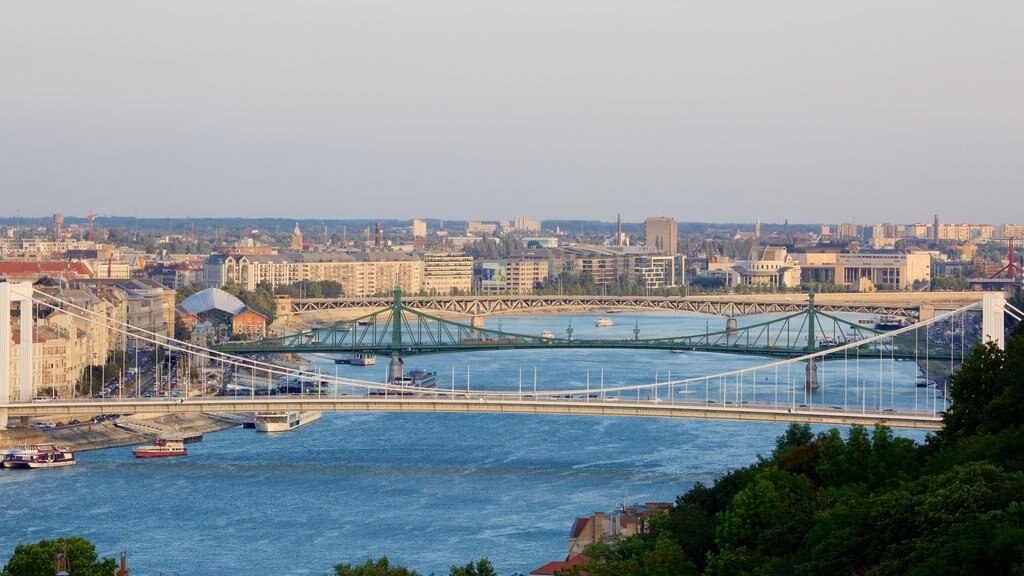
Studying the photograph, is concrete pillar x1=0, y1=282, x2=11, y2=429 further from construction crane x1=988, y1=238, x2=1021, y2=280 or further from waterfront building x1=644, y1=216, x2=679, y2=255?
waterfront building x1=644, y1=216, x2=679, y2=255

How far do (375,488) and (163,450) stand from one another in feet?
10.6

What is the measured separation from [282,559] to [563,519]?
232cm

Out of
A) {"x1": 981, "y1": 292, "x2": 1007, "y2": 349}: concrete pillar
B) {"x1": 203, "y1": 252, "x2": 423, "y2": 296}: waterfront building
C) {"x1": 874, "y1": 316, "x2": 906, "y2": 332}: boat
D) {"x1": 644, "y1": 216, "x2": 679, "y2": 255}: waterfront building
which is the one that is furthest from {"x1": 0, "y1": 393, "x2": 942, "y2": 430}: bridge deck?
{"x1": 644, "y1": 216, "x2": 679, "y2": 255}: waterfront building

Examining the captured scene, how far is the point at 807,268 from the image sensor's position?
6359 cm

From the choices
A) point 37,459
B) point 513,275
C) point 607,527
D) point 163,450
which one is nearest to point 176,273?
point 513,275

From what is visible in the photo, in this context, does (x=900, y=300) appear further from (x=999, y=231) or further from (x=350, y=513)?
(x=999, y=231)

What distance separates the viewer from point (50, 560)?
10844 mm

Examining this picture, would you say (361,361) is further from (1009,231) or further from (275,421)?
(1009,231)

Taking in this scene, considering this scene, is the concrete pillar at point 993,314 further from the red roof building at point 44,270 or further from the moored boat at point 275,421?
the red roof building at point 44,270

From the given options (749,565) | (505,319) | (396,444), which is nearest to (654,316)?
(505,319)

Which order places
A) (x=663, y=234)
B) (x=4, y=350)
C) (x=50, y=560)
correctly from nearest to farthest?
(x=50, y=560) → (x=4, y=350) → (x=663, y=234)

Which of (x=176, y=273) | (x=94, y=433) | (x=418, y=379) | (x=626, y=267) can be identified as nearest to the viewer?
(x=94, y=433)

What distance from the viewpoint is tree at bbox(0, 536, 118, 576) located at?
10820 millimetres

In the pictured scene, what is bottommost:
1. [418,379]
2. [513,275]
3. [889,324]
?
[418,379]
